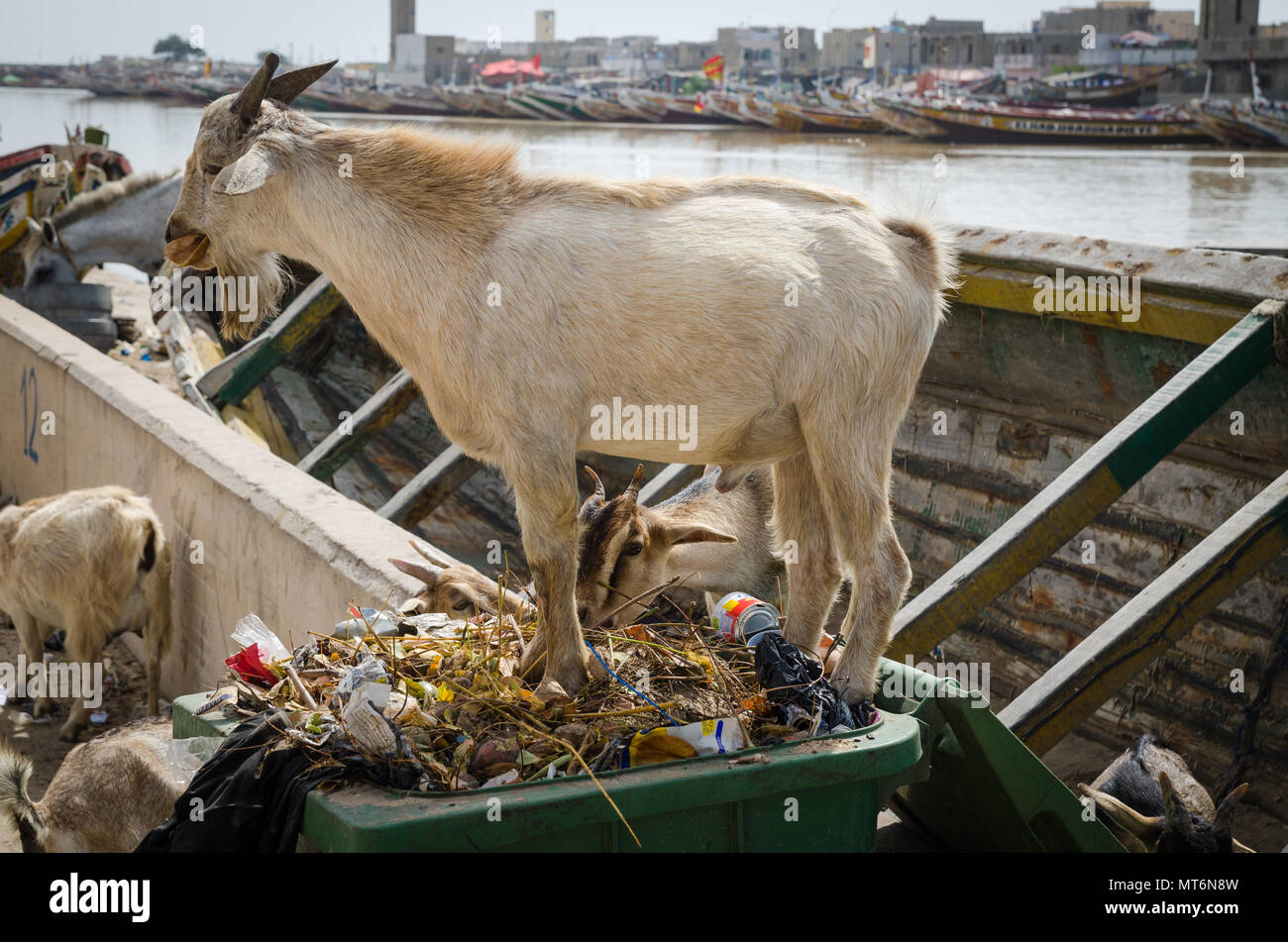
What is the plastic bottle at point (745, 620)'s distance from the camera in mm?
3723

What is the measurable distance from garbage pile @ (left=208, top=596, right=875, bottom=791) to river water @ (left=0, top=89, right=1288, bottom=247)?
4.53 feet

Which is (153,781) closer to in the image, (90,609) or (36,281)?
(90,609)

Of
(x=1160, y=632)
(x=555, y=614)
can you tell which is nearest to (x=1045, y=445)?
(x=1160, y=632)

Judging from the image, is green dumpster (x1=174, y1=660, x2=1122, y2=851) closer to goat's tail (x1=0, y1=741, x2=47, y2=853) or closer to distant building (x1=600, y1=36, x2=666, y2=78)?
goat's tail (x1=0, y1=741, x2=47, y2=853)

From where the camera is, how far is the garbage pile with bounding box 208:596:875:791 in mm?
3078

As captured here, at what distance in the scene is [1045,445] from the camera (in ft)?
20.9

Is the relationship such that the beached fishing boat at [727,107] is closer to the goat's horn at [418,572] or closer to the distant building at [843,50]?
the distant building at [843,50]

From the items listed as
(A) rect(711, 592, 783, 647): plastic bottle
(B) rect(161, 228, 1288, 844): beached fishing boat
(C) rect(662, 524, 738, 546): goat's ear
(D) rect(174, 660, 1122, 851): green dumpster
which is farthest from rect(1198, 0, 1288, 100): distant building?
(D) rect(174, 660, 1122, 851): green dumpster

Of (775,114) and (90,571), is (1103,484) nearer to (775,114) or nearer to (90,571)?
(90,571)

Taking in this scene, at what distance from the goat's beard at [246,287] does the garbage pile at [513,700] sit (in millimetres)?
882

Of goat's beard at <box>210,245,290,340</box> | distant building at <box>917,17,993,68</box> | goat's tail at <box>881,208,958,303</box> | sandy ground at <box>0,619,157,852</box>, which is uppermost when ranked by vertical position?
distant building at <box>917,17,993,68</box>

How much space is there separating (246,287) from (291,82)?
57 cm

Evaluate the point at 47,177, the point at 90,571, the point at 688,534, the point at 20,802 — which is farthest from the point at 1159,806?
the point at 47,177

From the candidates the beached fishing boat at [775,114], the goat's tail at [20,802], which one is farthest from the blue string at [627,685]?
the beached fishing boat at [775,114]
